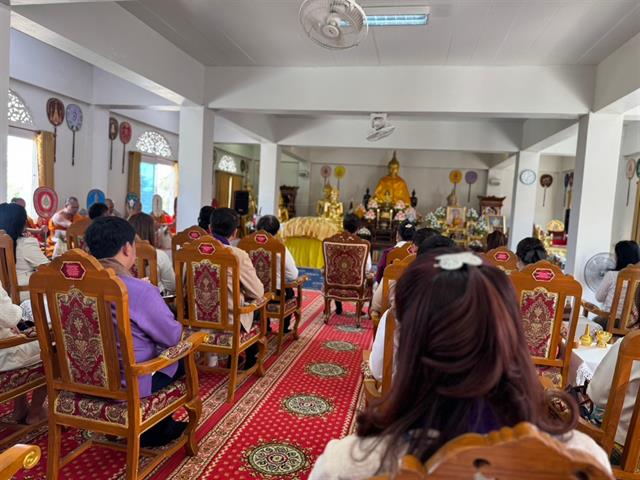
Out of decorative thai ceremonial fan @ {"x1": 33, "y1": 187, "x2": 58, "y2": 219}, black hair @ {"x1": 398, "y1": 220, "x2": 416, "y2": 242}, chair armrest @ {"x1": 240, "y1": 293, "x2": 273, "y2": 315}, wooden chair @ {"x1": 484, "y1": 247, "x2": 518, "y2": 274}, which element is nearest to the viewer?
chair armrest @ {"x1": 240, "y1": 293, "x2": 273, "y2": 315}

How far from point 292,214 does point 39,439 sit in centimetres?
1176

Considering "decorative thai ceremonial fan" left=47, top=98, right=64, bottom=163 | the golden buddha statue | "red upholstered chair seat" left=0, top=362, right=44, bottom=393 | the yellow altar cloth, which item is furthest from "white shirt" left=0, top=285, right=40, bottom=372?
the golden buddha statue

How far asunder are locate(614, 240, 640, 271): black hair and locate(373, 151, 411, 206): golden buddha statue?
351 inches

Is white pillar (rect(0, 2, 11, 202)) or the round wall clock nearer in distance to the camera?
white pillar (rect(0, 2, 11, 202))

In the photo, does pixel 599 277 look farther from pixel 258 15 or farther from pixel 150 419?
pixel 150 419

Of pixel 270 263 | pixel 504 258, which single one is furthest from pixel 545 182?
pixel 270 263

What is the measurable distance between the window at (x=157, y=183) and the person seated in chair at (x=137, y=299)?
8.45 meters

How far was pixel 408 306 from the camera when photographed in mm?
795

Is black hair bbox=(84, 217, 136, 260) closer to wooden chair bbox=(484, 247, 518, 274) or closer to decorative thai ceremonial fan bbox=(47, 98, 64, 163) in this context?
wooden chair bbox=(484, 247, 518, 274)

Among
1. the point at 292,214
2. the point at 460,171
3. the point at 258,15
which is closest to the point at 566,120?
the point at 258,15

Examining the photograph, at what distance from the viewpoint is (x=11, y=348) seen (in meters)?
2.07

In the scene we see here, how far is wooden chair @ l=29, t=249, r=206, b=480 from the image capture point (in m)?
1.63

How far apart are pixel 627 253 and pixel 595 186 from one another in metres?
1.82

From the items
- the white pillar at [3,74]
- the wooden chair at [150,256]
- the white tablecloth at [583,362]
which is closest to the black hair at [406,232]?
the white tablecloth at [583,362]
